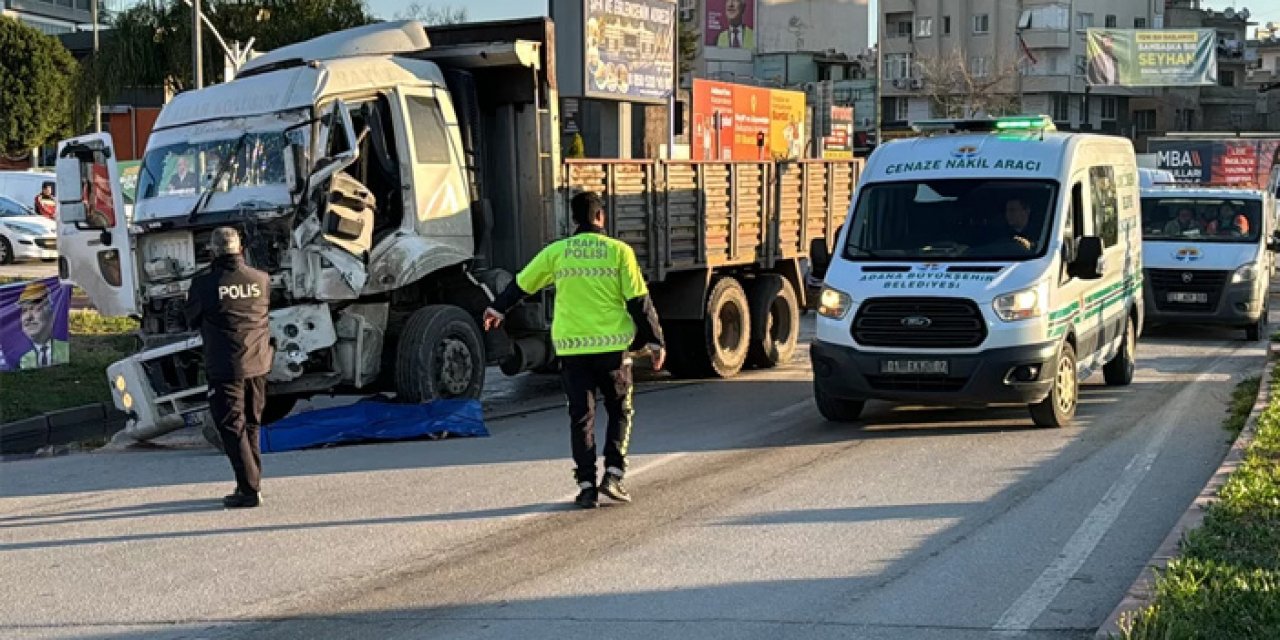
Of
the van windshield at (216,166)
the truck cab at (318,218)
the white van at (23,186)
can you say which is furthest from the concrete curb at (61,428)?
the white van at (23,186)

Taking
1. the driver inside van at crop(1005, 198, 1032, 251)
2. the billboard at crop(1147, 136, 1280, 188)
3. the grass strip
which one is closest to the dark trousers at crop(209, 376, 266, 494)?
the grass strip

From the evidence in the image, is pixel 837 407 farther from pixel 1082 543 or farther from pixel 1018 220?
pixel 1082 543

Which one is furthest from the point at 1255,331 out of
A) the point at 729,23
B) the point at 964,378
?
the point at 729,23

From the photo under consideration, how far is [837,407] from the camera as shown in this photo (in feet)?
37.5

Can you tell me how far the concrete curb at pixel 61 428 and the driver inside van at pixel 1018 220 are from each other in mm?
8286

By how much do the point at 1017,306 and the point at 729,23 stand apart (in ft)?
221

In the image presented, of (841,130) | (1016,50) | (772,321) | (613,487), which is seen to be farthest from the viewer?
(1016,50)

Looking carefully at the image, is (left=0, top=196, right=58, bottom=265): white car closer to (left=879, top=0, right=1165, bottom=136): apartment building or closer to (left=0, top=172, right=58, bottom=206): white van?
(left=0, top=172, right=58, bottom=206): white van

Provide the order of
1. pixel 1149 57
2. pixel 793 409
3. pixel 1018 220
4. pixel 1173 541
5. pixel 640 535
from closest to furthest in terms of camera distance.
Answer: pixel 1173 541, pixel 640 535, pixel 1018 220, pixel 793 409, pixel 1149 57

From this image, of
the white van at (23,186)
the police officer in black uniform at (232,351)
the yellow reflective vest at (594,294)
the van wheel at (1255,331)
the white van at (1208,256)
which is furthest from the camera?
the white van at (23,186)

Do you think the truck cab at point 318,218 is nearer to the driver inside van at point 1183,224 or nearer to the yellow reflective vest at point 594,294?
the yellow reflective vest at point 594,294

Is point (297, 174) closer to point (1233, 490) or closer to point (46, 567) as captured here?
point (46, 567)

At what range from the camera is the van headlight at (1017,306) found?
10.5m

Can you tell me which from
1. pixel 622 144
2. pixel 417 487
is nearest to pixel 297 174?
pixel 417 487
